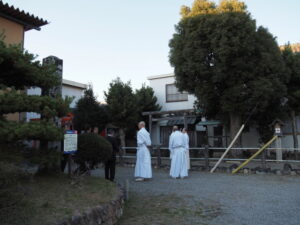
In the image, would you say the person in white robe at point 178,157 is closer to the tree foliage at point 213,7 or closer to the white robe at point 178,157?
the white robe at point 178,157

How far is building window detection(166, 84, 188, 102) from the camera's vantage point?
18266 millimetres

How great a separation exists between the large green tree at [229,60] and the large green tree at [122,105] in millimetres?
4026

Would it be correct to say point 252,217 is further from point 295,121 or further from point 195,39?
point 295,121

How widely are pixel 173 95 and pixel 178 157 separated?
968 cm

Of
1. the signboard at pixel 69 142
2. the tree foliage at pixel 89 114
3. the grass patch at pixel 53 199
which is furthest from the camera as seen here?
the tree foliage at pixel 89 114

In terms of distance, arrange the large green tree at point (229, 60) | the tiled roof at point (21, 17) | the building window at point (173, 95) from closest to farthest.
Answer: the tiled roof at point (21, 17) < the large green tree at point (229, 60) < the building window at point (173, 95)

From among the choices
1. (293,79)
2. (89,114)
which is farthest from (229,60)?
(89,114)

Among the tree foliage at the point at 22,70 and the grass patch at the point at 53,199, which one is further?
the tree foliage at the point at 22,70

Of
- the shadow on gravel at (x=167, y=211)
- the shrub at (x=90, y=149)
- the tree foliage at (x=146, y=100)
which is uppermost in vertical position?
the tree foliage at (x=146, y=100)

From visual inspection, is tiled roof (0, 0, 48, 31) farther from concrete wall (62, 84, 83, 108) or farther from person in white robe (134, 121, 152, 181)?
concrete wall (62, 84, 83, 108)

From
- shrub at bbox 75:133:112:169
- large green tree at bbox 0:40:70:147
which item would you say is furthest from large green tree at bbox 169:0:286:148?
large green tree at bbox 0:40:70:147

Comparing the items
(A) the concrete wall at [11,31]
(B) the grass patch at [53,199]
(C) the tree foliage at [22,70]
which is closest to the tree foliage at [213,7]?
(A) the concrete wall at [11,31]

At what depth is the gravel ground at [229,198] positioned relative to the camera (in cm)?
461

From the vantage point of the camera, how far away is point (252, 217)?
466 cm
